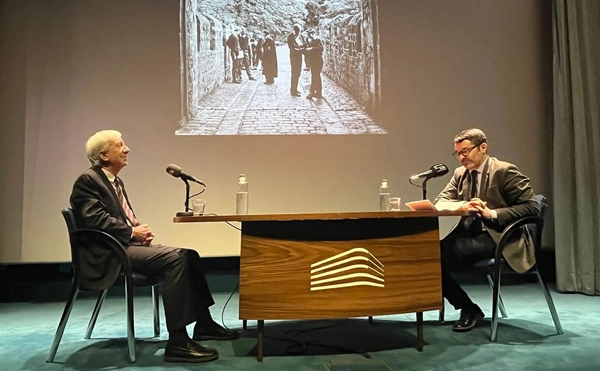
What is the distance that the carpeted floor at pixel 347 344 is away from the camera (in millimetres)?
2152

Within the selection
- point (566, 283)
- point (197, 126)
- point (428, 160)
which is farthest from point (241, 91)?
point (566, 283)

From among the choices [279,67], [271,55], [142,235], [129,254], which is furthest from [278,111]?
[129,254]

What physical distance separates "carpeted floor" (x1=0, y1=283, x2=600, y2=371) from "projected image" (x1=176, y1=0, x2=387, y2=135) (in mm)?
1772

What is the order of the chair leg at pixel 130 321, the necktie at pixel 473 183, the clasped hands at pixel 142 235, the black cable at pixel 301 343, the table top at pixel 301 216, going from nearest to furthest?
1. the table top at pixel 301 216
2. the chair leg at pixel 130 321
3. the black cable at pixel 301 343
4. the clasped hands at pixel 142 235
5. the necktie at pixel 473 183

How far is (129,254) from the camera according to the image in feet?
7.85

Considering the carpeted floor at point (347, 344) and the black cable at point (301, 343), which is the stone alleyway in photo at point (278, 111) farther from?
the black cable at point (301, 343)

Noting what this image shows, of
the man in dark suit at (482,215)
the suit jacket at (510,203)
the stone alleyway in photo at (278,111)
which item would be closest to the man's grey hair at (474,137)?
the man in dark suit at (482,215)

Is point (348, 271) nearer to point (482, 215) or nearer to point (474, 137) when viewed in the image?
point (482, 215)

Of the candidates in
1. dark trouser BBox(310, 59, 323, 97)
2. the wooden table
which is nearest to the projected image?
dark trouser BBox(310, 59, 323, 97)

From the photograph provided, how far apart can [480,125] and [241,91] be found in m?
2.21

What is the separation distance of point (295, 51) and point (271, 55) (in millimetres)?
218

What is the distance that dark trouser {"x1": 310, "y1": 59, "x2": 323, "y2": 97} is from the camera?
165 inches

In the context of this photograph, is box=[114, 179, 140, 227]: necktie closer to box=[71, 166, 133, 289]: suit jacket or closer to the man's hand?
box=[71, 166, 133, 289]: suit jacket

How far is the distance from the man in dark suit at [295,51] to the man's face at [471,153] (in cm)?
182
